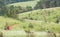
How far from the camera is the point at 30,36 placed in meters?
23.8

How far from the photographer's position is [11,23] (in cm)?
3819

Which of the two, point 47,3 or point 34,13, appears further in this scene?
point 47,3

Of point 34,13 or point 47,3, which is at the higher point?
point 47,3

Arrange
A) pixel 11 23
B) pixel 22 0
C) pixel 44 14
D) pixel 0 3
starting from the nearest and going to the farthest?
1. pixel 11 23
2. pixel 44 14
3. pixel 0 3
4. pixel 22 0

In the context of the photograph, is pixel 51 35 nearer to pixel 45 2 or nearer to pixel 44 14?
pixel 44 14

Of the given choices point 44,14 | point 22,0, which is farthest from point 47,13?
point 22,0

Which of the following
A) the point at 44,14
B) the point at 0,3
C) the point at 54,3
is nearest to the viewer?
the point at 44,14

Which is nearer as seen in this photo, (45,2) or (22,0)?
(45,2)

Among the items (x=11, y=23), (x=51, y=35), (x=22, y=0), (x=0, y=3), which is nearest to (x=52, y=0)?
(x=0, y=3)

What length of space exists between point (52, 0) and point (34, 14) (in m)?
24.1

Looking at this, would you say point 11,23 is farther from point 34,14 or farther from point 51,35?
point 34,14

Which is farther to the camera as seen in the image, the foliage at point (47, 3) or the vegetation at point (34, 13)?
the foliage at point (47, 3)

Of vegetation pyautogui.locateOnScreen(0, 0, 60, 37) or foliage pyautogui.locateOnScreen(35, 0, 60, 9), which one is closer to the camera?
vegetation pyautogui.locateOnScreen(0, 0, 60, 37)

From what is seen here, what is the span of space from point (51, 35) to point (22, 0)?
105664 mm
